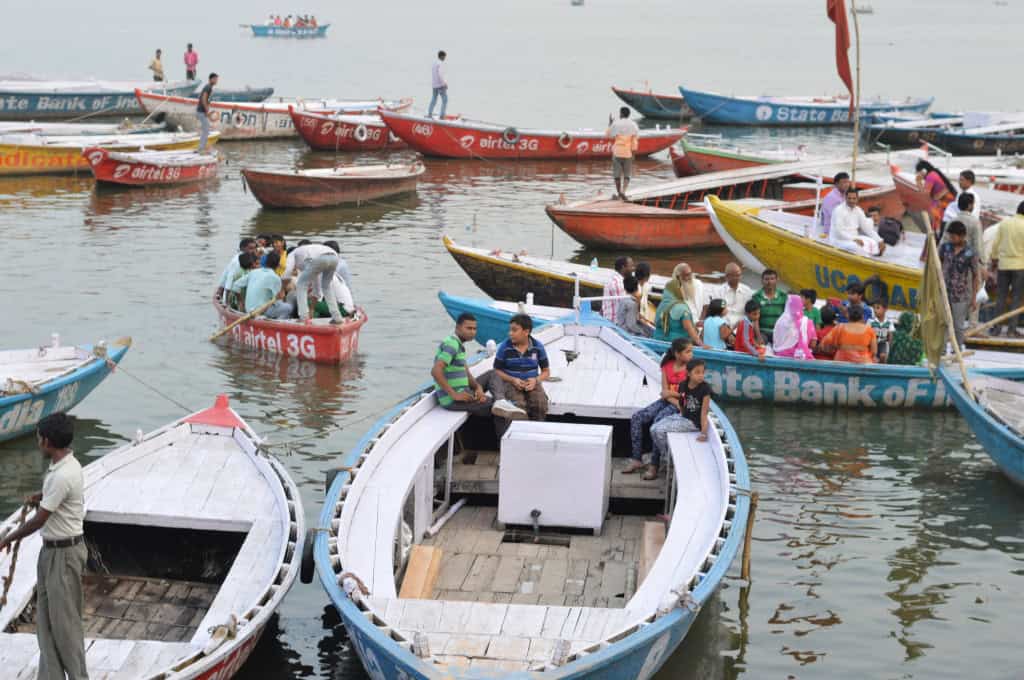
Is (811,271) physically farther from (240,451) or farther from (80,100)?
(80,100)

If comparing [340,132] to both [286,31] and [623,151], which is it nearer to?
[623,151]

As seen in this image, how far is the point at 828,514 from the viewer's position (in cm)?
1274

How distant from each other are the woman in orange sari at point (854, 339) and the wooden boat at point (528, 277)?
334 cm

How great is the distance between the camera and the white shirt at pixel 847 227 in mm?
19406

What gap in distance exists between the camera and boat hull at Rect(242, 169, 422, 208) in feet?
A: 87.0

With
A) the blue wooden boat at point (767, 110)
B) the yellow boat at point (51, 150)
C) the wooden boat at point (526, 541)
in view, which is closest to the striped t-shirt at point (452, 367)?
the wooden boat at point (526, 541)

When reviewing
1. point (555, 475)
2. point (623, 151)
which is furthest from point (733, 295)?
point (623, 151)

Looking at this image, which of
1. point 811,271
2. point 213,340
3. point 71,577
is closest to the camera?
point 71,577

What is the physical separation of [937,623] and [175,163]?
22.2 meters

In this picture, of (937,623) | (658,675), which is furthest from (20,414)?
(937,623)

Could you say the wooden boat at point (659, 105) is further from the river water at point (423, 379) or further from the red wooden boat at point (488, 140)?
the red wooden boat at point (488, 140)

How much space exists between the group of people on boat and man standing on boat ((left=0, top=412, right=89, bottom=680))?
8594 mm

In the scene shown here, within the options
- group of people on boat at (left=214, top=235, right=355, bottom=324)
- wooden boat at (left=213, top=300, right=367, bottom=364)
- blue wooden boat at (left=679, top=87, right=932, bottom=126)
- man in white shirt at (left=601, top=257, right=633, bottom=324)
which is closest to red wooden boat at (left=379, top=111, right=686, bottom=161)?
blue wooden boat at (left=679, top=87, right=932, bottom=126)

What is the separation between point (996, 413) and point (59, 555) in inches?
353
